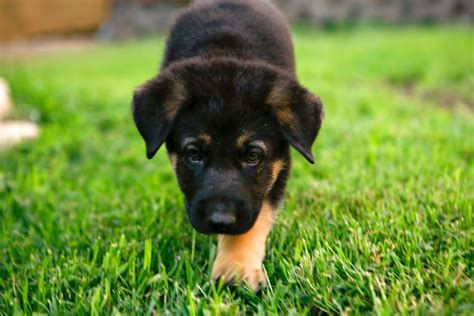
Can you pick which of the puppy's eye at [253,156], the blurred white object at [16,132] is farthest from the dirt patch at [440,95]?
the blurred white object at [16,132]

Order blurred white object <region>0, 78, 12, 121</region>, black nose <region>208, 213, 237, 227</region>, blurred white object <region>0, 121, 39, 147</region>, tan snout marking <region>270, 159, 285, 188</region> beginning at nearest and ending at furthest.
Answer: black nose <region>208, 213, 237, 227</region> → tan snout marking <region>270, 159, 285, 188</region> → blurred white object <region>0, 121, 39, 147</region> → blurred white object <region>0, 78, 12, 121</region>

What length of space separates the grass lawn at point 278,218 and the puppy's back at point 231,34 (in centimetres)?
85

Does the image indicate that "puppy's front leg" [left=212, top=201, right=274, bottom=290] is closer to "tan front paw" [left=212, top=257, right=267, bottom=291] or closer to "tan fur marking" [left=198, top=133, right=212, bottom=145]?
"tan front paw" [left=212, top=257, right=267, bottom=291]

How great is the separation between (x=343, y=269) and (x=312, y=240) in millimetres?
359

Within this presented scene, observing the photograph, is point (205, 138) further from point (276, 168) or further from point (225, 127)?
point (276, 168)

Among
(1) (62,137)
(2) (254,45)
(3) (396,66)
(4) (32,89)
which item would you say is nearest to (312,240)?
(2) (254,45)

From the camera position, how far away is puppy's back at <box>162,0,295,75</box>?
3145 mm

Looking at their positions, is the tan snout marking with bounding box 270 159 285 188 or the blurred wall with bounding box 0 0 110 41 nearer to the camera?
the tan snout marking with bounding box 270 159 285 188

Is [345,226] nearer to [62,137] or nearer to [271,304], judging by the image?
[271,304]

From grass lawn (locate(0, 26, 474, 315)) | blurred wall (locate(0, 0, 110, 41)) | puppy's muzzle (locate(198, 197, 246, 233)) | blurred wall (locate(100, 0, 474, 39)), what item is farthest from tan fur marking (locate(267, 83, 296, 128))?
blurred wall (locate(100, 0, 474, 39))

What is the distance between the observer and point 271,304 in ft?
7.36

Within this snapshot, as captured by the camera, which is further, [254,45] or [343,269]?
[254,45]

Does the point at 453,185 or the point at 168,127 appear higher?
the point at 168,127

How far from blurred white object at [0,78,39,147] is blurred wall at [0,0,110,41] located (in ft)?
19.9
